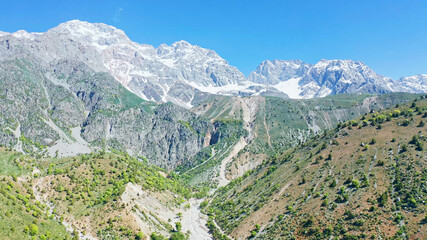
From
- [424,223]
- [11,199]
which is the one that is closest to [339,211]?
[424,223]

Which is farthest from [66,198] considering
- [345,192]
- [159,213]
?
[345,192]

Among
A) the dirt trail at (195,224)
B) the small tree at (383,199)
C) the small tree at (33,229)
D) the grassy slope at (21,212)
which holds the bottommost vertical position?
the small tree at (383,199)

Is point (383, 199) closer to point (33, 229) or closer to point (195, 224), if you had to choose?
point (195, 224)

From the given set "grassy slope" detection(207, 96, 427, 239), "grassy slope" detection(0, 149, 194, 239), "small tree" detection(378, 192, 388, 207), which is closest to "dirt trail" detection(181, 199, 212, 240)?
"grassy slope" detection(207, 96, 427, 239)

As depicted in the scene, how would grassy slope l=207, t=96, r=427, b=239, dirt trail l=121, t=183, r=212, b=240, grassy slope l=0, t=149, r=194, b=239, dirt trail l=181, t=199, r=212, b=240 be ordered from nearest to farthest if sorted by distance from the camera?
1. grassy slope l=0, t=149, r=194, b=239
2. grassy slope l=207, t=96, r=427, b=239
3. dirt trail l=121, t=183, r=212, b=240
4. dirt trail l=181, t=199, r=212, b=240

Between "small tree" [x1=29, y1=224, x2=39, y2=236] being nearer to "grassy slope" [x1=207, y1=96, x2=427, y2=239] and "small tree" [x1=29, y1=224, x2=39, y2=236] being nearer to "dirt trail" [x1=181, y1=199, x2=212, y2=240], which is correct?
"dirt trail" [x1=181, y1=199, x2=212, y2=240]

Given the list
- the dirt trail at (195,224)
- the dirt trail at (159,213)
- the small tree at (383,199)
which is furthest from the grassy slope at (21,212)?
the small tree at (383,199)

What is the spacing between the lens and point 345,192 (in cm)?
12488

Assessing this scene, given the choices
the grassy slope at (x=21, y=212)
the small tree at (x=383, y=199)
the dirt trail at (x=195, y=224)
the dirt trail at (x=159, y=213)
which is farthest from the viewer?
the dirt trail at (x=195, y=224)

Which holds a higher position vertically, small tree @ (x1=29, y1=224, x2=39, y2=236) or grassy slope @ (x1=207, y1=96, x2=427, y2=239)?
small tree @ (x1=29, y1=224, x2=39, y2=236)

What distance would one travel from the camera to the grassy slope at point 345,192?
106 m

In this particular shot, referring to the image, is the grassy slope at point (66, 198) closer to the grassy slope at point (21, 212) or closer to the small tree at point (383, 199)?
the grassy slope at point (21, 212)

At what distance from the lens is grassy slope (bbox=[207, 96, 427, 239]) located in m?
106

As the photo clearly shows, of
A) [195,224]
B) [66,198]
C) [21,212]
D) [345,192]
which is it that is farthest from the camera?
[195,224]
